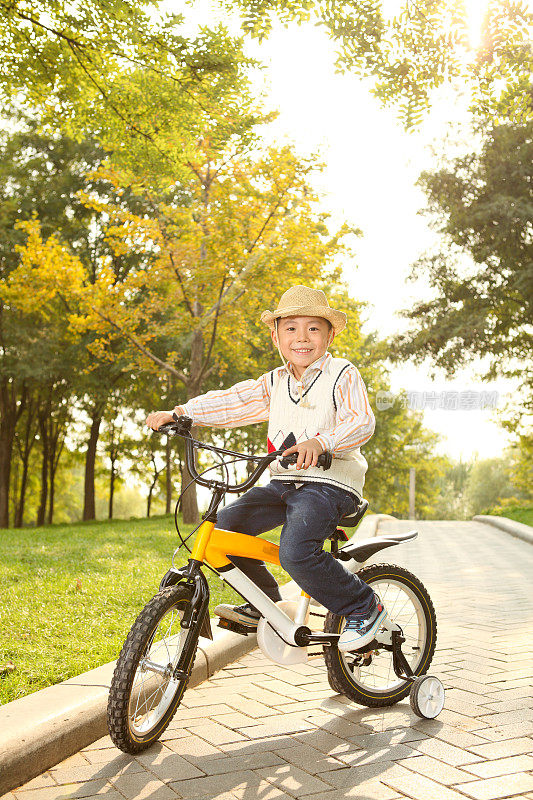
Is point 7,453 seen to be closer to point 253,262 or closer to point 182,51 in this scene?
point 253,262

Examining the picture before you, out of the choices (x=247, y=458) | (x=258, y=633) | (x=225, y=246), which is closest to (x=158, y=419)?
(x=247, y=458)

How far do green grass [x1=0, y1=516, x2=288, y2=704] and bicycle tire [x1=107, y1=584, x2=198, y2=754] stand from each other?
0.51 m

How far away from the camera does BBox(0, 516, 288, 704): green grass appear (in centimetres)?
435

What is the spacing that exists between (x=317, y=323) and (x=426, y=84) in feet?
16.3

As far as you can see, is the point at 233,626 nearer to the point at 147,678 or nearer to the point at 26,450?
the point at 147,678

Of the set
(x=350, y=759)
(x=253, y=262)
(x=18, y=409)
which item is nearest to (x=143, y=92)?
(x=350, y=759)

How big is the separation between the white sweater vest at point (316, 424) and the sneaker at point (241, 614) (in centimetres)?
61

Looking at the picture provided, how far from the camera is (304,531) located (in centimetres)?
356

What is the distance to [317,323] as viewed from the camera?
12.8ft

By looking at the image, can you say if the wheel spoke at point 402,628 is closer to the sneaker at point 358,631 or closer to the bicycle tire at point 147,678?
the sneaker at point 358,631

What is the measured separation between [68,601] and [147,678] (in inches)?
119

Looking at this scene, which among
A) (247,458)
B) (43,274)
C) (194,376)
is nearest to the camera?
(247,458)

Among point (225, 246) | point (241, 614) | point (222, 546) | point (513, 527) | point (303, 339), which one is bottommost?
point (513, 527)

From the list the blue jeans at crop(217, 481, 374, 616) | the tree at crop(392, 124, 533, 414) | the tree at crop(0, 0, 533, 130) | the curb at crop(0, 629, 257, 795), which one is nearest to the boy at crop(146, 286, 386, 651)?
the blue jeans at crop(217, 481, 374, 616)
